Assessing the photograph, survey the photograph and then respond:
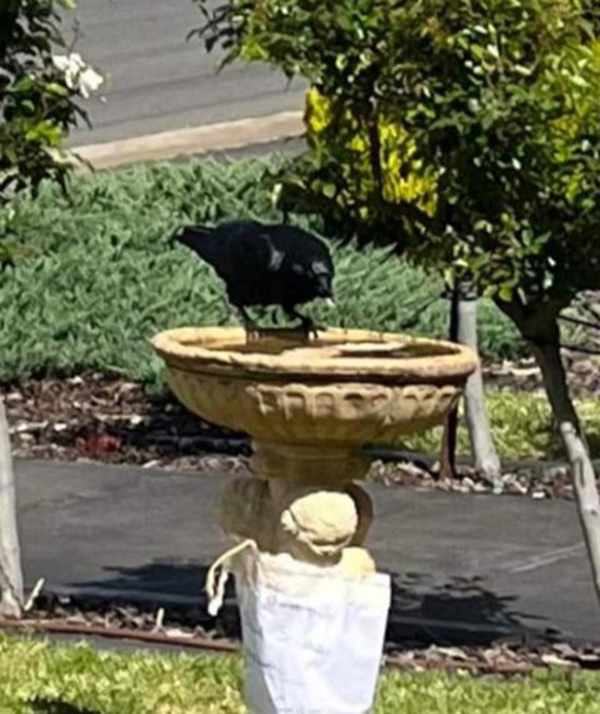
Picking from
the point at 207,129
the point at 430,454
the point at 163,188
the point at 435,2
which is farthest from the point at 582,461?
the point at 207,129

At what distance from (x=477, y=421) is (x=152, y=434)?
1.63 meters

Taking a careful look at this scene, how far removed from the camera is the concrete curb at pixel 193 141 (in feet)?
62.0

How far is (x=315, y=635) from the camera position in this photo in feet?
17.6

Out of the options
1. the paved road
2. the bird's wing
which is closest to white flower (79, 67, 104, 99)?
the bird's wing

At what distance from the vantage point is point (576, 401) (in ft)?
37.2

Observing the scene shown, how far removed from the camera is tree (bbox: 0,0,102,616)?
24.7ft

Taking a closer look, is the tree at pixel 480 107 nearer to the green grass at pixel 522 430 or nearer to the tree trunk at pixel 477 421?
the tree trunk at pixel 477 421

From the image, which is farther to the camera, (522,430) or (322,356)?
(522,430)

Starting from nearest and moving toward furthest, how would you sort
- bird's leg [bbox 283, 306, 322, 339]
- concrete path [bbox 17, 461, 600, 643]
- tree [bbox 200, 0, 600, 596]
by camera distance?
1. bird's leg [bbox 283, 306, 322, 339]
2. tree [bbox 200, 0, 600, 596]
3. concrete path [bbox 17, 461, 600, 643]

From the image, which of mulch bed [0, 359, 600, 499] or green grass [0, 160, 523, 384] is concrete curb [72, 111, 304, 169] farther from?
mulch bed [0, 359, 600, 499]

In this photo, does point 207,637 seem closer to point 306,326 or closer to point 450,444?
point 306,326

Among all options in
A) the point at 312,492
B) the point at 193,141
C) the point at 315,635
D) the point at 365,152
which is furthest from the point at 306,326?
the point at 193,141

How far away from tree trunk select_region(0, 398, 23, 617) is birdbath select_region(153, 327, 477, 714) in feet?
7.50

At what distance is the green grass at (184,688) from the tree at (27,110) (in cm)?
83
